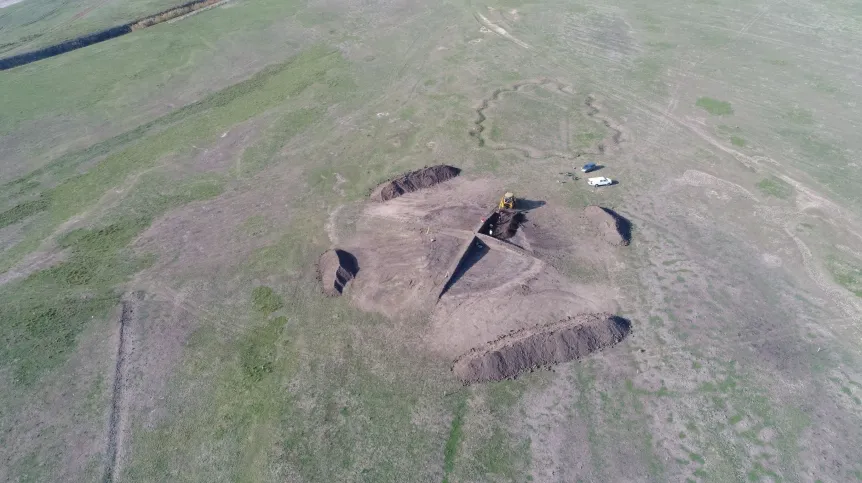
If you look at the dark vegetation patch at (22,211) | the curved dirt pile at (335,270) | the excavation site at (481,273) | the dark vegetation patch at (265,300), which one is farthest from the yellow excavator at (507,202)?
the dark vegetation patch at (22,211)

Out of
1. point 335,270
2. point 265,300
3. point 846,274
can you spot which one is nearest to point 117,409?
point 265,300

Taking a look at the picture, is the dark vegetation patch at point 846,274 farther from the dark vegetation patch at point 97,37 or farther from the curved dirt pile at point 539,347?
the dark vegetation patch at point 97,37

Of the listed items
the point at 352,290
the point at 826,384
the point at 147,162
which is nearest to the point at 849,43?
the point at 826,384

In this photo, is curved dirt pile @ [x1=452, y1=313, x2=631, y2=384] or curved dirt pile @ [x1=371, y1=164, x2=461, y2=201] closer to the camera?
curved dirt pile @ [x1=452, y1=313, x2=631, y2=384]

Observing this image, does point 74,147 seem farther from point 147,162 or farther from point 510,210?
point 510,210

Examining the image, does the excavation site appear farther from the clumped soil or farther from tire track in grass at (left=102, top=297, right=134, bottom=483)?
tire track in grass at (left=102, top=297, right=134, bottom=483)

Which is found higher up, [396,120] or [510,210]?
[396,120]

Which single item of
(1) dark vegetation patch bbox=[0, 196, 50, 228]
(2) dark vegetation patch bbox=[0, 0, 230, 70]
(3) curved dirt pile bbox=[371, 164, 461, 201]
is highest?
(2) dark vegetation patch bbox=[0, 0, 230, 70]

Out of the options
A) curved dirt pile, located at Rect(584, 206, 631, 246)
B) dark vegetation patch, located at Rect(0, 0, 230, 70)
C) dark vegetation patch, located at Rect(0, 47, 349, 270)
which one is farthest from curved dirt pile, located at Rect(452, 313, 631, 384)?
dark vegetation patch, located at Rect(0, 0, 230, 70)
